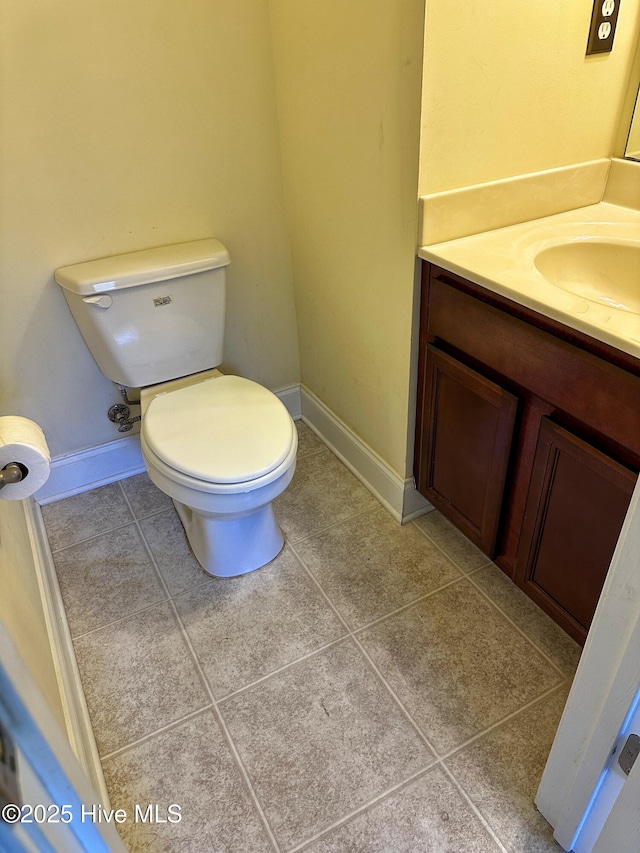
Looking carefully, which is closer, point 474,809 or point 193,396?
point 474,809

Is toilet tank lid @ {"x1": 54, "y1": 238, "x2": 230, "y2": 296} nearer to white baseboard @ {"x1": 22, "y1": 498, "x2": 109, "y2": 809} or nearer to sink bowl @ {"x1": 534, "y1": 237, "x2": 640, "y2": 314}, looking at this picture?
white baseboard @ {"x1": 22, "y1": 498, "x2": 109, "y2": 809}

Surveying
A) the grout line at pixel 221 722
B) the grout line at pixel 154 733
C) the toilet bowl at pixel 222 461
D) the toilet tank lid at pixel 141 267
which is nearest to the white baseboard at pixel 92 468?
the toilet bowl at pixel 222 461

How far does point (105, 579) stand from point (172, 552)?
0.20 m

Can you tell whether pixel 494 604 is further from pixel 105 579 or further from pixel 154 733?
pixel 105 579

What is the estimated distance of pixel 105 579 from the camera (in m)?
1.74

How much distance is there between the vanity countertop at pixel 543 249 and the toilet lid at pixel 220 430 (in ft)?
1.90

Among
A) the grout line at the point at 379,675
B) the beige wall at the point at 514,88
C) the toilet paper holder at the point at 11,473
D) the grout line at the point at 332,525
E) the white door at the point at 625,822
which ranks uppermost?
the beige wall at the point at 514,88

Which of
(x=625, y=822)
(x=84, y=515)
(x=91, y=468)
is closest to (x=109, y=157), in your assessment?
(x=91, y=468)

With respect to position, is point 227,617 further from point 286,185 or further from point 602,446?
point 286,185

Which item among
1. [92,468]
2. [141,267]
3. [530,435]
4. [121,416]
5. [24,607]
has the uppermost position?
[141,267]

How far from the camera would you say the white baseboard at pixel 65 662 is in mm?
1238

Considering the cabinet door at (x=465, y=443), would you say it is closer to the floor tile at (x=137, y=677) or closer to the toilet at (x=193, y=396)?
the toilet at (x=193, y=396)

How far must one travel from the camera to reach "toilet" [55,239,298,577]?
148cm

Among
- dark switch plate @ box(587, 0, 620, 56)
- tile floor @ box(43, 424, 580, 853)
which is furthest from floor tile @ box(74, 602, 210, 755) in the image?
dark switch plate @ box(587, 0, 620, 56)
